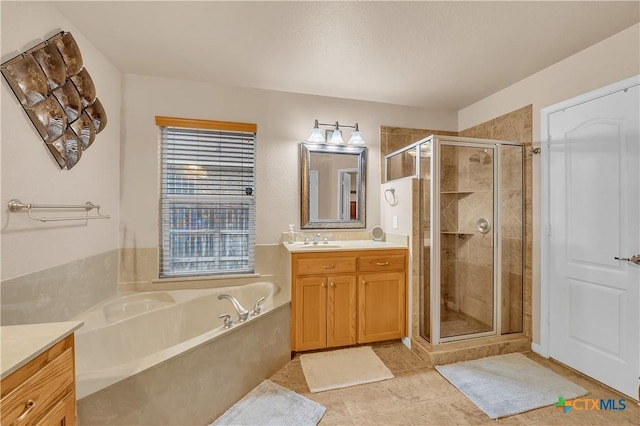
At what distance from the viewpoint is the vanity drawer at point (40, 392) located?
765 mm

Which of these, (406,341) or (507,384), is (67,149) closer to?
(406,341)

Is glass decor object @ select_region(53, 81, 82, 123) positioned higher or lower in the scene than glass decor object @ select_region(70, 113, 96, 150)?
higher

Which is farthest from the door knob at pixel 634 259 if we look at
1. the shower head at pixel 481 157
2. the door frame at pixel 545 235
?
the shower head at pixel 481 157

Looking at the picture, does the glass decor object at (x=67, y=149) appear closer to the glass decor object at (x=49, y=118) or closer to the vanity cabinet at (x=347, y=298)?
the glass decor object at (x=49, y=118)

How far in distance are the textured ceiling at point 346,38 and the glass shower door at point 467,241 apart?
71 cm

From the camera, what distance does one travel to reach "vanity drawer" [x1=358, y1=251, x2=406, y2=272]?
2473mm

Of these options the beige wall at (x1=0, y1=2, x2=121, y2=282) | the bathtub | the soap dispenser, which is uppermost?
the beige wall at (x1=0, y1=2, x2=121, y2=282)

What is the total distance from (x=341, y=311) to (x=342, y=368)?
0.44m

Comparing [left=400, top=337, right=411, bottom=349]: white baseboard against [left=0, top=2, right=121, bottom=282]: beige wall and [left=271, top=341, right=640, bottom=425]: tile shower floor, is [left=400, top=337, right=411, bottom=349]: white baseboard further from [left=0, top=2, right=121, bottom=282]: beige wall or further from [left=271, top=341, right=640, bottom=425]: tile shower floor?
[left=0, top=2, right=121, bottom=282]: beige wall

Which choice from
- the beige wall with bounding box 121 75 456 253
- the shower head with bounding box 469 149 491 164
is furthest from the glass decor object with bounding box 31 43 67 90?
the shower head with bounding box 469 149 491 164

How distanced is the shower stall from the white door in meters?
0.29

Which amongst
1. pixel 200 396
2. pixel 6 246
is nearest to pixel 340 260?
pixel 200 396

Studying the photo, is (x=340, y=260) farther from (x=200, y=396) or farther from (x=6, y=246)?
(x=6, y=246)

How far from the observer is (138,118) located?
2.52 meters
